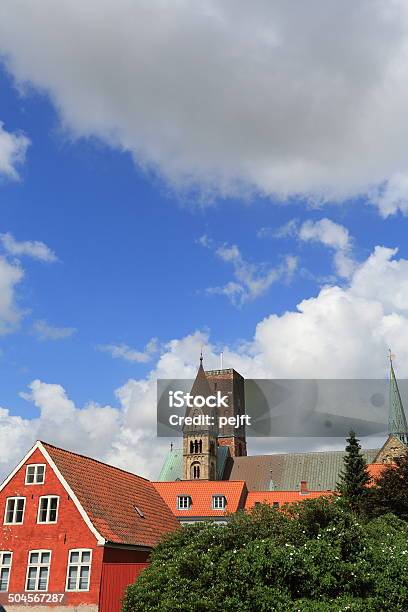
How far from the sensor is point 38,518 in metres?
35.2

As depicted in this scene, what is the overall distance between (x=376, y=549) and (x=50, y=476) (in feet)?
65.0

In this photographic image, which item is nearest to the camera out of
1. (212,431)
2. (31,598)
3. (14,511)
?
(31,598)

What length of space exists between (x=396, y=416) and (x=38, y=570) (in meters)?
78.3

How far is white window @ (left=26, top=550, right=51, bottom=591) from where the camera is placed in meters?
33.3

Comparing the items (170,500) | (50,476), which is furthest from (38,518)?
(170,500)

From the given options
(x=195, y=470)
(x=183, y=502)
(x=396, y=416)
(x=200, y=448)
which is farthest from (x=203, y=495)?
(x=396, y=416)

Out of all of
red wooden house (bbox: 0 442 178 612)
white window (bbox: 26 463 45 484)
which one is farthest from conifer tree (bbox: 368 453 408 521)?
white window (bbox: 26 463 45 484)

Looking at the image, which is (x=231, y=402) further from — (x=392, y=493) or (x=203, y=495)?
(x=392, y=493)

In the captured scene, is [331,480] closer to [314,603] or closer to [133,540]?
[133,540]

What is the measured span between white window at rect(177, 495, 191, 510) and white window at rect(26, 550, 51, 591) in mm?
39030

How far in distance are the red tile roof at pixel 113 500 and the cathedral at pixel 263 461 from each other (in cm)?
4805

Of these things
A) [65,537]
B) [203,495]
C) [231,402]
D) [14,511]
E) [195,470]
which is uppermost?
[231,402]

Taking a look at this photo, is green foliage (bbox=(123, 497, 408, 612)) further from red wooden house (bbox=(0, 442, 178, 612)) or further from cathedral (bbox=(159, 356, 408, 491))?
cathedral (bbox=(159, 356, 408, 491))

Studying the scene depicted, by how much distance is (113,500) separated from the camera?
37.8 metres
